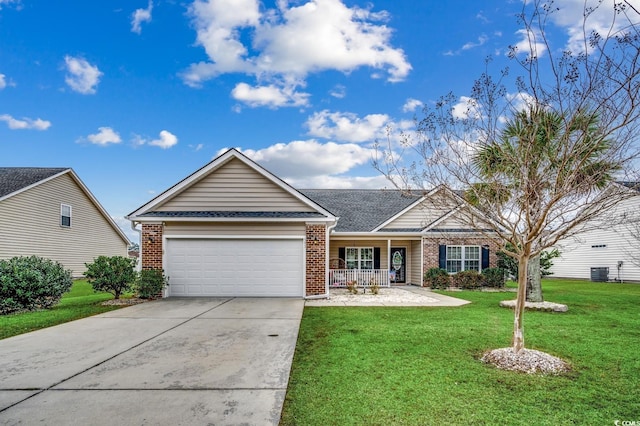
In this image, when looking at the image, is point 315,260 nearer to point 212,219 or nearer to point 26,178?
point 212,219

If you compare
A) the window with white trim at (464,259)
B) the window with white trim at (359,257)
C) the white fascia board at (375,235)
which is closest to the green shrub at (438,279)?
the window with white trim at (464,259)

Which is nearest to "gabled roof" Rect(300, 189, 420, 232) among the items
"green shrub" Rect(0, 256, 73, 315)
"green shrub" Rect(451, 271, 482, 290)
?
"green shrub" Rect(451, 271, 482, 290)

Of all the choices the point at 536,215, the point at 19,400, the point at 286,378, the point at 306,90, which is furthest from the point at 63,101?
the point at 536,215

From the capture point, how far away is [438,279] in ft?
56.6

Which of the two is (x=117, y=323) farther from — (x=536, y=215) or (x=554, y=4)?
(x=554, y=4)

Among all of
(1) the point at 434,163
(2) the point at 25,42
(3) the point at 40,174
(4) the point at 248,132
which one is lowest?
(1) the point at 434,163

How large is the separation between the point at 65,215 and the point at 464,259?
872 inches

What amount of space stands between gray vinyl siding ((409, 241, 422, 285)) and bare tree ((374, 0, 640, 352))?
12.0 metres

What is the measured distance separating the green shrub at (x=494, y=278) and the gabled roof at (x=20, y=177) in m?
22.8

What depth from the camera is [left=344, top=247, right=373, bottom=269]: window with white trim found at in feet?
63.5

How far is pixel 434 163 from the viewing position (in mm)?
6562

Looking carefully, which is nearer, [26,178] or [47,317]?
[47,317]

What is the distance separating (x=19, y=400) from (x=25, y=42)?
659 inches

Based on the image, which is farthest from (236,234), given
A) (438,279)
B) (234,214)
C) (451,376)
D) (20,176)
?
(20,176)
